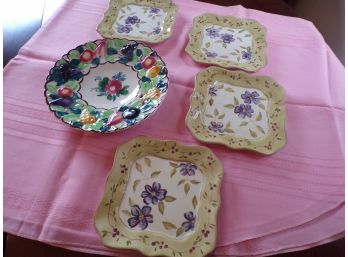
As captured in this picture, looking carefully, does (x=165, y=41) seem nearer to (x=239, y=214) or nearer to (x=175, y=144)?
(x=175, y=144)

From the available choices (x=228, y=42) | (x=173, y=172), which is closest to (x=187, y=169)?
(x=173, y=172)

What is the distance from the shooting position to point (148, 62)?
2.43 ft

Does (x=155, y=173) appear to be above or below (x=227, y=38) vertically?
below

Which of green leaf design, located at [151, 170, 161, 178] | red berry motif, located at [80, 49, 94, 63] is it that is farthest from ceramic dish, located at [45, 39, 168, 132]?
green leaf design, located at [151, 170, 161, 178]

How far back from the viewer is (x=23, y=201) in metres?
0.53

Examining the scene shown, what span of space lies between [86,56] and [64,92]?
0.11m

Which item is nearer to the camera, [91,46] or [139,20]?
[91,46]

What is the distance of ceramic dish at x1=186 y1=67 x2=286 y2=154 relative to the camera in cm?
63

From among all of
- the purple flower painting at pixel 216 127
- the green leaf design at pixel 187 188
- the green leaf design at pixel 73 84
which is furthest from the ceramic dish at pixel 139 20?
the green leaf design at pixel 187 188

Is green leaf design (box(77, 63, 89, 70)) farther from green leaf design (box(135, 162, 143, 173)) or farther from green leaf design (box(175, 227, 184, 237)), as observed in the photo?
green leaf design (box(175, 227, 184, 237))

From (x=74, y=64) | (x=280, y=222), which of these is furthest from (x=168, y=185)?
(x=74, y=64)

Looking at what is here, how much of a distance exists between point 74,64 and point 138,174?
11.9 inches

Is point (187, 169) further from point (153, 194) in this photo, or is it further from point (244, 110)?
point (244, 110)

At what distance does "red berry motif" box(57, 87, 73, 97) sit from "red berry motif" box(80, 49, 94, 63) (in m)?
0.09
